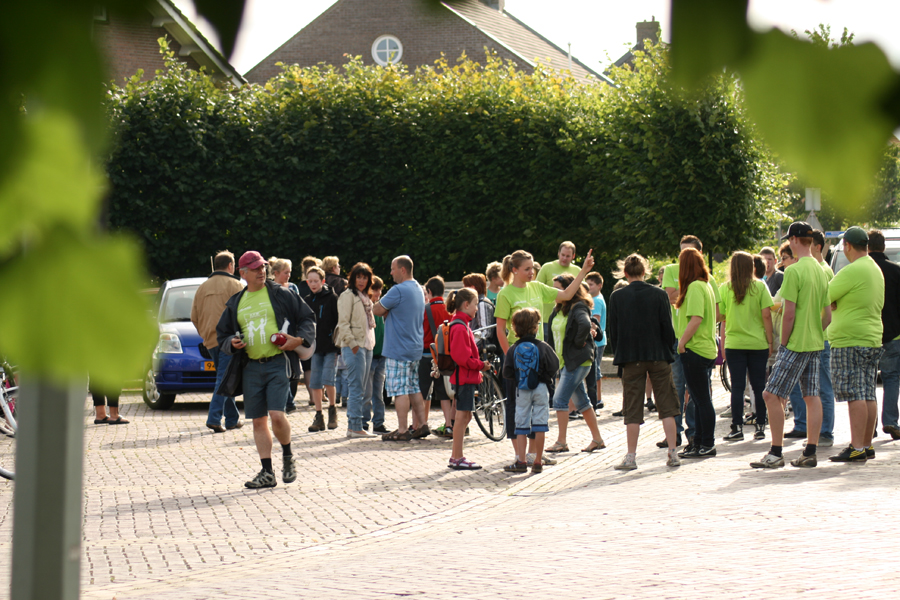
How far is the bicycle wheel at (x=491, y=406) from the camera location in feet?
34.1

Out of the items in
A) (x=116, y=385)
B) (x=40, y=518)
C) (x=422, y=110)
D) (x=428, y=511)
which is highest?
(x=422, y=110)

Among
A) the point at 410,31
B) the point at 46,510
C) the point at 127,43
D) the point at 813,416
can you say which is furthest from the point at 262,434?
the point at 127,43

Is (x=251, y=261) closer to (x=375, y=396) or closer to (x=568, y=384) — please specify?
(x=568, y=384)

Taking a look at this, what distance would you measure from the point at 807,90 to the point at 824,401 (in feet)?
29.4

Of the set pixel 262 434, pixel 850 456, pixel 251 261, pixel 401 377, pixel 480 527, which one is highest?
pixel 251 261

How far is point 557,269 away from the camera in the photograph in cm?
1128

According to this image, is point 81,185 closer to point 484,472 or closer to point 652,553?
point 652,553

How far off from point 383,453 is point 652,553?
169 inches

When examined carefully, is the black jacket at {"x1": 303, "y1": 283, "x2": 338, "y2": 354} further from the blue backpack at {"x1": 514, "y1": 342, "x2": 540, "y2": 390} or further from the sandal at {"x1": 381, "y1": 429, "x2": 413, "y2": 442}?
the blue backpack at {"x1": 514, "y1": 342, "x2": 540, "y2": 390}

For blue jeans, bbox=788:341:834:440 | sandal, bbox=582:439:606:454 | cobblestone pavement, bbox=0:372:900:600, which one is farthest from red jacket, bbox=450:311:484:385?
blue jeans, bbox=788:341:834:440

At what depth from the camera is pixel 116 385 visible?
2.12 feet

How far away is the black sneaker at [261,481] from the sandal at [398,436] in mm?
2555

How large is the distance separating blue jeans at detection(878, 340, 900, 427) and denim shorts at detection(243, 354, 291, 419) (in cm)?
528

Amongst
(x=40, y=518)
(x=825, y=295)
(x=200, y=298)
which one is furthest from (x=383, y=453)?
(x=40, y=518)
